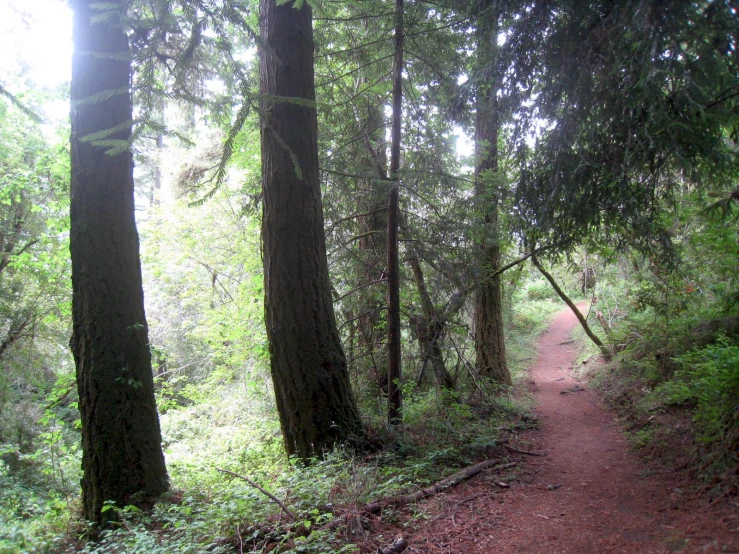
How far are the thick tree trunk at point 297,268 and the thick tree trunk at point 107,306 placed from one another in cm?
153

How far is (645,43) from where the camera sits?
152 inches

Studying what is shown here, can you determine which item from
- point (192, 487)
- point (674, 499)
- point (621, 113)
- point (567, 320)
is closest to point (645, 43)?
point (621, 113)

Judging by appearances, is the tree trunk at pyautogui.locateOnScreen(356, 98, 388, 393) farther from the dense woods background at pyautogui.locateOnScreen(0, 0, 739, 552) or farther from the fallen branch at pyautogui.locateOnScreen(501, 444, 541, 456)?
the fallen branch at pyautogui.locateOnScreen(501, 444, 541, 456)

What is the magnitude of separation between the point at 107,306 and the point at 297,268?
7.04 feet

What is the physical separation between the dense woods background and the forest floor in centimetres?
35

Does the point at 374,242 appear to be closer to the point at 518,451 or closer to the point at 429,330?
the point at 429,330

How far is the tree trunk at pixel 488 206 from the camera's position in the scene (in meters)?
5.61

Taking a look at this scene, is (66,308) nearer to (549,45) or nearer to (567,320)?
(549,45)

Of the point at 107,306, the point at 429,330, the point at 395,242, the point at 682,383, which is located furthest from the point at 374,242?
the point at 682,383

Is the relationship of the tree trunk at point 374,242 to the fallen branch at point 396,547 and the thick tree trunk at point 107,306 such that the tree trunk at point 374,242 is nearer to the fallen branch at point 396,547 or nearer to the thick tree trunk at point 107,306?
the thick tree trunk at point 107,306

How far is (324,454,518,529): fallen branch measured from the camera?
12.1ft

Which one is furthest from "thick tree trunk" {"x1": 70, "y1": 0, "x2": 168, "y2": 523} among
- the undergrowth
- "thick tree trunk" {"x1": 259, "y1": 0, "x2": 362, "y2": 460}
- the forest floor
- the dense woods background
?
the undergrowth

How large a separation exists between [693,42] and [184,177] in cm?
1139

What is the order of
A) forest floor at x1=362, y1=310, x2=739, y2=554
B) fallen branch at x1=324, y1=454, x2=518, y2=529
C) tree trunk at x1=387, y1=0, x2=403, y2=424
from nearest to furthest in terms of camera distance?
forest floor at x1=362, y1=310, x2=739, y2=554 < fallen branch at x1=324, y1=454, x2=518, y2=529 < tree trunk at x1=387, y1=0, x2=403, y2=424
